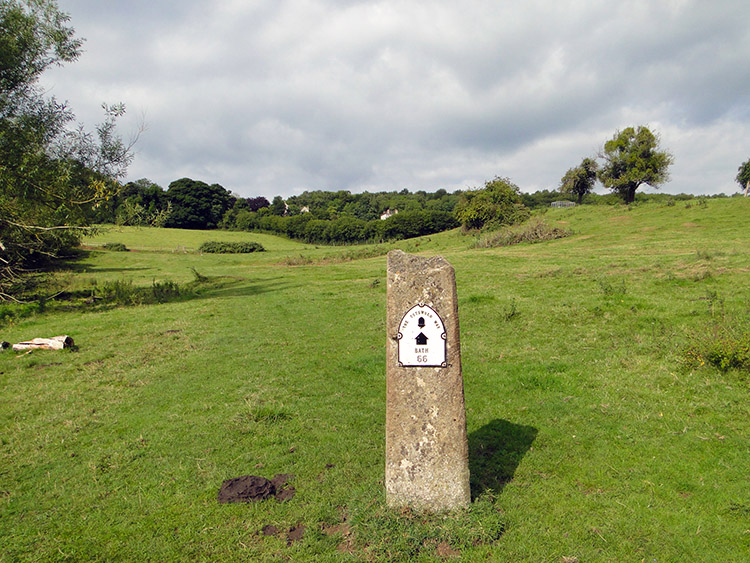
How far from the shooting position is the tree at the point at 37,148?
17.2 meters

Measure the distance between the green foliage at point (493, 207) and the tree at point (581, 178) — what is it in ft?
54.4

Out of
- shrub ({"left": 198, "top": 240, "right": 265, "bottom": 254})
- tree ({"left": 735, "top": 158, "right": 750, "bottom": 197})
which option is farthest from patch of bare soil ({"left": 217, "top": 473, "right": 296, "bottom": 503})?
tree ({"left": 735, "top": 158, "right": 750, "bottom": 197})

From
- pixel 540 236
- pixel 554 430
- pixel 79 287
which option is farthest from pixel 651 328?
pixel 540 236

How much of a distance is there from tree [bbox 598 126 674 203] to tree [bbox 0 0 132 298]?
5626 cm

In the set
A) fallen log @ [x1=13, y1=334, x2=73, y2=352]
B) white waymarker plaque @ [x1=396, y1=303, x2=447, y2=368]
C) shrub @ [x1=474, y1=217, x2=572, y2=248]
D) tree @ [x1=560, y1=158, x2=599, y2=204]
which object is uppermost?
tree @ [x1=560, y1=158, x2=599, y2=204]

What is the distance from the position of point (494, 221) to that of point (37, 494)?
170 ft

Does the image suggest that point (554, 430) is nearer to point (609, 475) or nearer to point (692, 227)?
point (609, 475)

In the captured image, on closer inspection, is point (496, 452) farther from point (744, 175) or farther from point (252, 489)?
point (744, 175)

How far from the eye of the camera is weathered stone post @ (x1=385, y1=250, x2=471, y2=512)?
487cm

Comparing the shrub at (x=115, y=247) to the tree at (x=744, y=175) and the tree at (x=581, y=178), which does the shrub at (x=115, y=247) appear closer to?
the tree at (x=581, y=178)

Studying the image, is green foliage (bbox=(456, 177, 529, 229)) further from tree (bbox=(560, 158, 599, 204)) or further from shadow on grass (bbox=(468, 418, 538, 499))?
shadow on grass (bbox=(468, 418, 538, 499))

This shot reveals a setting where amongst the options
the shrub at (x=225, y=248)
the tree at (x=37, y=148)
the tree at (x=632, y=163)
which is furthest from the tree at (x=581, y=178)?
the tree at (x=37, y=148)

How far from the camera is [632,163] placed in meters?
56.4

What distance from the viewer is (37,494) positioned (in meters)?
5.80
